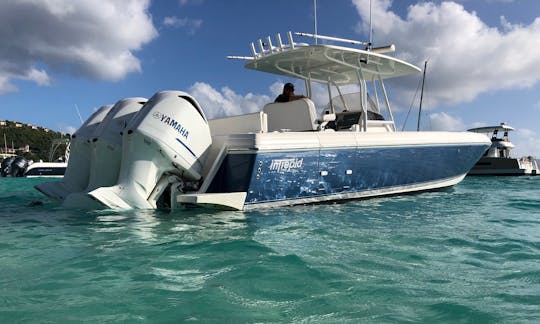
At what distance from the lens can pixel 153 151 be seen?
6.22 meters

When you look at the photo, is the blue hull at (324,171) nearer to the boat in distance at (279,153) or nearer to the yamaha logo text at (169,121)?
Answer: the boat in distance at (279,153)

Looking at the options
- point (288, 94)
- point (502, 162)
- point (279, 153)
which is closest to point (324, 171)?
point (279, 153)

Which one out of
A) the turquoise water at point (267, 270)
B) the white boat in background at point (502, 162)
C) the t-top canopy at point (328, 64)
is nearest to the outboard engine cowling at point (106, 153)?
the turquoise water at point (267, 270)

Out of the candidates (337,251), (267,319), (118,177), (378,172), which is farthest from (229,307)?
(378,172)

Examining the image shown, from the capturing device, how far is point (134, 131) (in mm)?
6254

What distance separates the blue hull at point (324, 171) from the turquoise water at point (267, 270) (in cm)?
95

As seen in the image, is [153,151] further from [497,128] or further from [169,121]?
[497,128]

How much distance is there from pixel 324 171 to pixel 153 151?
2.94 meters

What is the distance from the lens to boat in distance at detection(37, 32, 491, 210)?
6.29m

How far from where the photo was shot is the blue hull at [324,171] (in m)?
6.64

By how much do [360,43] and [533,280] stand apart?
24.5 feet

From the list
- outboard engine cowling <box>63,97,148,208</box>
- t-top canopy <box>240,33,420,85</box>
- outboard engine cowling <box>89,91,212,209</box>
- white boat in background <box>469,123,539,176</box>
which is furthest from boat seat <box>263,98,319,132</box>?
white boat in background <box>469,123,539,176</box>

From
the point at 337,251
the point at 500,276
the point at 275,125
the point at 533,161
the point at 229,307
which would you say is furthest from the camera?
the point at 533,161

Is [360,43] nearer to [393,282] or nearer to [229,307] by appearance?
[393,282]
